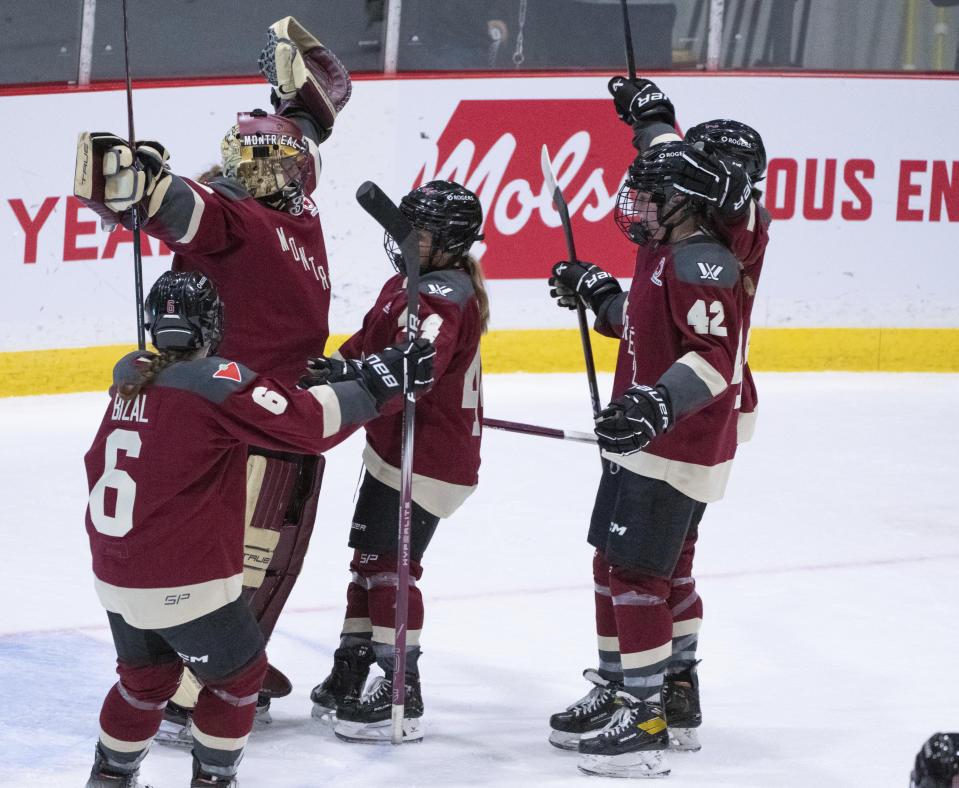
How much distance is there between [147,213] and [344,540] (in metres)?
1.81

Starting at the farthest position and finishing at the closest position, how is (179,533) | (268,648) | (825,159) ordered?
(825,159) → (268,648) → (179,533)

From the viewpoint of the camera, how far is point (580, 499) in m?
4.89

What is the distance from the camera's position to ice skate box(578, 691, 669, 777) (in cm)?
291

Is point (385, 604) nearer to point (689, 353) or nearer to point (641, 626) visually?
point (641, 626)

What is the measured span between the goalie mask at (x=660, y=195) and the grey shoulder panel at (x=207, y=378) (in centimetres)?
83

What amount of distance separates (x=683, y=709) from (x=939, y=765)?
1.78 metres

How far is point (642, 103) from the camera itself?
10.8 feet

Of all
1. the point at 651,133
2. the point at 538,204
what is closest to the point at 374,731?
the point at 651,133

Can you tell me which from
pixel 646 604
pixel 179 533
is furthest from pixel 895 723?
pixel 179 533

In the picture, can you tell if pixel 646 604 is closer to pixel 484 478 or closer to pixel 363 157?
pixel 484 478

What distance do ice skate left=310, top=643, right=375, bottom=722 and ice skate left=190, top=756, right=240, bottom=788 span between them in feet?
1.67

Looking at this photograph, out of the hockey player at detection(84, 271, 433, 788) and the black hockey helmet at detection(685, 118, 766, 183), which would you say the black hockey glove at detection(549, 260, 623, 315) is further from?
the hockey player at detection(84, 271, 433, 788)

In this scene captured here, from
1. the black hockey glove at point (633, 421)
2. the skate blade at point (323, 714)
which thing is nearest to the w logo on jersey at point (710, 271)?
the black hockey glove at point (633, 421)

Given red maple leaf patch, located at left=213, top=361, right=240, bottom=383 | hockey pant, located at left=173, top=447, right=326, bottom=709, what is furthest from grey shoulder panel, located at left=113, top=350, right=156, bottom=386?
hockey pant, located at left=173, top=447, right=326, bottom=709
